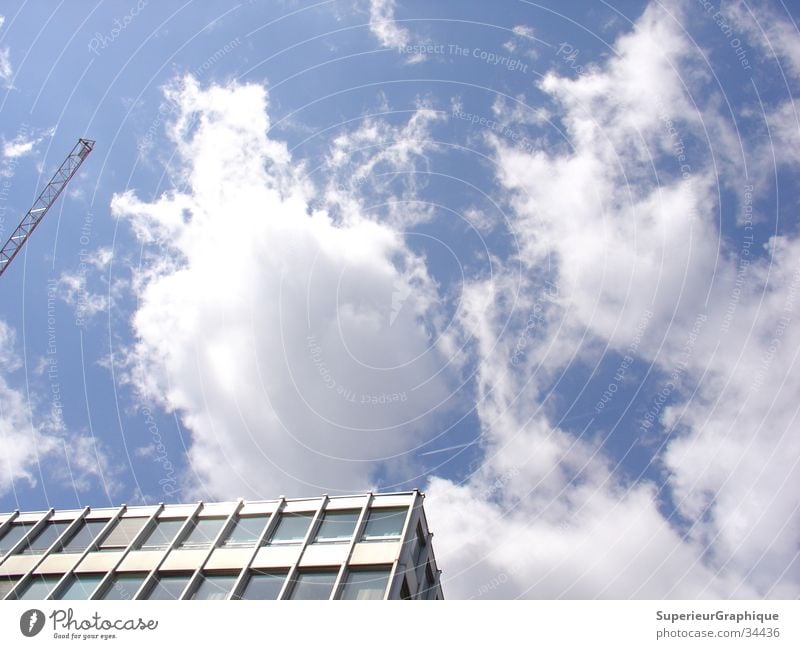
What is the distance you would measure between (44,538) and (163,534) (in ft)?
42.1

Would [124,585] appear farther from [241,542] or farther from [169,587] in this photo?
[241,542]

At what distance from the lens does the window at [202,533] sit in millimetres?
45719

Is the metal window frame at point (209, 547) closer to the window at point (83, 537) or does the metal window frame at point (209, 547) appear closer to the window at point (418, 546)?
the window at point (83, 537)

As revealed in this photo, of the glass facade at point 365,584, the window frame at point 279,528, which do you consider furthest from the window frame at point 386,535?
the window frame at point 279,528

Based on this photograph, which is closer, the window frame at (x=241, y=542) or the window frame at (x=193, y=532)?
the window frame at (x=241, y=542)

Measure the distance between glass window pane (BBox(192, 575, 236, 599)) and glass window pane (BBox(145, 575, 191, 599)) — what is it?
53.5 inches

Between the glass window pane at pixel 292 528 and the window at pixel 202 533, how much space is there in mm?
5129
